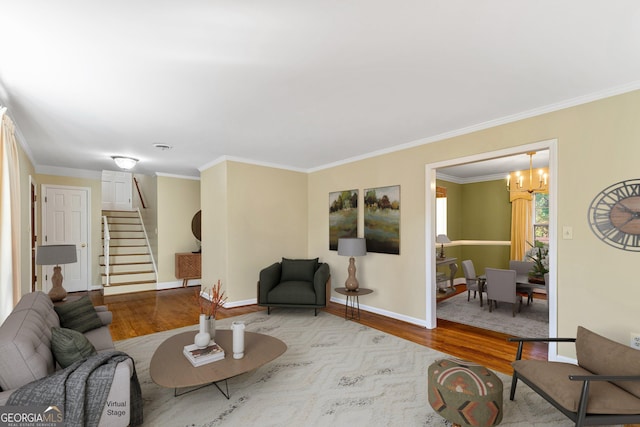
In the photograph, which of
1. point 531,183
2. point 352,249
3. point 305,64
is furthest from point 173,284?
point 531,183

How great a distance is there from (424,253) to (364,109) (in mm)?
2186

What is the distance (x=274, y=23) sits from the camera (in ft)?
5.95

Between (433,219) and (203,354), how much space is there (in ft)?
10.6

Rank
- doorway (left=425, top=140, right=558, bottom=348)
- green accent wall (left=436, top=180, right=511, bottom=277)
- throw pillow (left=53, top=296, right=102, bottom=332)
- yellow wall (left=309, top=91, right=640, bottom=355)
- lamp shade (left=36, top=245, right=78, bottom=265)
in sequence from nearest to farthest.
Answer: yellow wall (left=309, top=91, right=640, bottom=355), throw pillow (left=53, top=296, right=102, bottom=332), doorway (left=425, top=140, right=558, bottom=348), lamp shade (left=36, top=245, right=78, bottom=265), green accent wall (left=436, top=180, right=511, bottom=277)

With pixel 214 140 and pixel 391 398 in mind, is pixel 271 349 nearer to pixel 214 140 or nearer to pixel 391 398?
pixel 391 398

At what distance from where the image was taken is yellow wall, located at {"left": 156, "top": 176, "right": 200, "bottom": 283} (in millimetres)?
6836

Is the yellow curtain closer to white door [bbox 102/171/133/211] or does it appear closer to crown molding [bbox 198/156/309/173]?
crown molding [bbox 198/156/309/173]

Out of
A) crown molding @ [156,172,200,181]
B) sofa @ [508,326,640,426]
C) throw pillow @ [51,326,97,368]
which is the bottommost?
sofa @ [508,326,640,426]

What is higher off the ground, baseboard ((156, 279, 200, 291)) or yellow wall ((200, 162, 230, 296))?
yellow wall ((200, 162, 230, 296))

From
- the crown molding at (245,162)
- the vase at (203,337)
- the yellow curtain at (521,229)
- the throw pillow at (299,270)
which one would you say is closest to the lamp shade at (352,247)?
the throw pillow at (299,270)

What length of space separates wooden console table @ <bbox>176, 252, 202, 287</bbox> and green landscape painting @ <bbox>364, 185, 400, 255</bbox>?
4129 millimetres

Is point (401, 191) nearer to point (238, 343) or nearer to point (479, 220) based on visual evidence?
point (238, 343)

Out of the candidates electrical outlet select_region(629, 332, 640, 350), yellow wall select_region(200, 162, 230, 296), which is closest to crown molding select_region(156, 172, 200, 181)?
yellow wall select_region(200, 162, 230, 296)

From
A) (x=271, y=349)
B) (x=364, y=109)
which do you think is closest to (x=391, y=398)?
(x=271, y=349)
